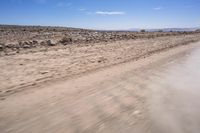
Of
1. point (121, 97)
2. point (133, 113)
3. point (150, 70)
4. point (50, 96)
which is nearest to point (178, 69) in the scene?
point (150, 70)

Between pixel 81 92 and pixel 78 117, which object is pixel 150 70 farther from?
pixel 78 117

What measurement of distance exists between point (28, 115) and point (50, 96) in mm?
993

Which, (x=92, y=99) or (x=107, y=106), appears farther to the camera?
(x=92, y=99)

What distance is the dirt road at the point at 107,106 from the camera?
335 centimetres

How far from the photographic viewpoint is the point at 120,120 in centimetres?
358

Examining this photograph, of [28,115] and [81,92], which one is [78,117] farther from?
[81,92]

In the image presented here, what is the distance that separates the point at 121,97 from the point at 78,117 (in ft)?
4.37

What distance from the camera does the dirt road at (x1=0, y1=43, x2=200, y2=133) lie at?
3.35 m

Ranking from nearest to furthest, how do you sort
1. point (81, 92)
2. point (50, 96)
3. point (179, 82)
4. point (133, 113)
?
point (133, 113)
point (50, 96)
point (81, 92)
point (179, 82)

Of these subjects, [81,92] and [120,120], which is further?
[81,92]

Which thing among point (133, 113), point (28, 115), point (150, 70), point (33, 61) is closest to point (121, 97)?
point (133, 113)

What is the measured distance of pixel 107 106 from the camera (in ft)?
13.6

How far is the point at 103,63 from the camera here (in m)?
8.55

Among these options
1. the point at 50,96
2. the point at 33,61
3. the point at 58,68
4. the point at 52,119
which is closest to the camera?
the point at 52,119
